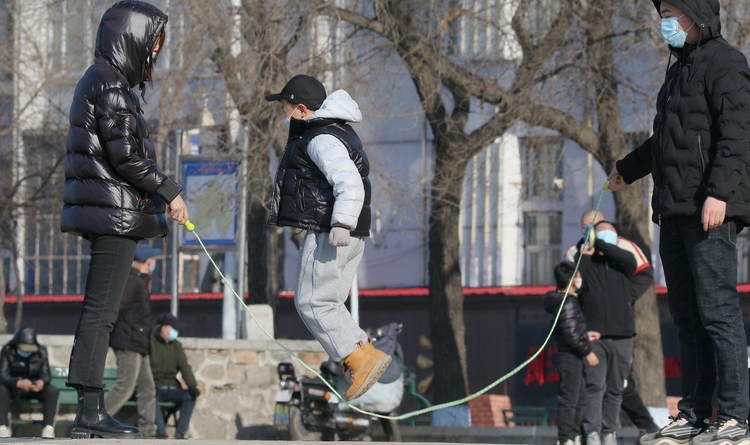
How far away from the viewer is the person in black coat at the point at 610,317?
942 cm

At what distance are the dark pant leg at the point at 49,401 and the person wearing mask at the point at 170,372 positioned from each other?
1.05 meters

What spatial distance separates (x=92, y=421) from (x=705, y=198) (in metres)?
3.38

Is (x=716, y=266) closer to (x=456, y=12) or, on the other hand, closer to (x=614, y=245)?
(x=614, y=245)

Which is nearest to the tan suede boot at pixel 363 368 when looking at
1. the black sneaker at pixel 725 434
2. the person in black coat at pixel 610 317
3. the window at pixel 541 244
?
the black sneaker at pixel 725 434

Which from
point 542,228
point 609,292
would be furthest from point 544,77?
point 542,228

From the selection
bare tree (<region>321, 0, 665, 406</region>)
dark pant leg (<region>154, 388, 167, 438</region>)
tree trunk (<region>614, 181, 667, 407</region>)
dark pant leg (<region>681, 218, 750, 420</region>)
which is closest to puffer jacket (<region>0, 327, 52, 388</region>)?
dark pant leg (<region>154, 388, 167, 438</region>)

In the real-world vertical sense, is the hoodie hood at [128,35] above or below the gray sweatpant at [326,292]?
above

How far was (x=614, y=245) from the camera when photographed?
948cm

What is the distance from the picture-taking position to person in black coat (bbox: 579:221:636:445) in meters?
9.42

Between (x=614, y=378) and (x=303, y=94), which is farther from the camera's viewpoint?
(x=614, y=378)

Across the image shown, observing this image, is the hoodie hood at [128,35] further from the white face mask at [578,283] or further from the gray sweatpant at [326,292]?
the white face mask at [578,283]

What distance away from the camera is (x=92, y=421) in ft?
19.9

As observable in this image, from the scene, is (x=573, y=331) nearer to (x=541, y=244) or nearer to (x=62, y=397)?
(x=62, y=397)

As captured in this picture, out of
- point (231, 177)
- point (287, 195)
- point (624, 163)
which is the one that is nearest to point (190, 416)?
point (231, 177)
